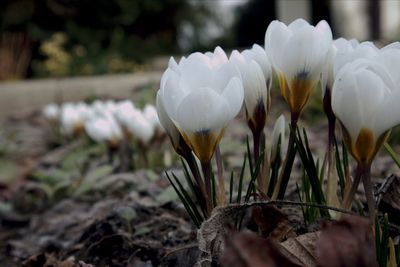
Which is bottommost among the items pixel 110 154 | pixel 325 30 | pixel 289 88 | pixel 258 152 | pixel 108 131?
pixel 110 154

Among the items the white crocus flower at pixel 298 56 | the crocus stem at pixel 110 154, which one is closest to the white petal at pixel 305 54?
the white crocus flower at pixel 298 56

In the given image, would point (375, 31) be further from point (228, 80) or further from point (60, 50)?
point (228, 80)

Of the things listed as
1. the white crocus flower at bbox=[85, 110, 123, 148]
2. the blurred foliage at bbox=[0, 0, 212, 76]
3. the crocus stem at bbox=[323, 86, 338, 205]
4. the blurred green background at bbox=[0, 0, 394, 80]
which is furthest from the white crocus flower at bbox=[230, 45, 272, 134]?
the blurred foliage at bbox=[0, 0, 212, 76]

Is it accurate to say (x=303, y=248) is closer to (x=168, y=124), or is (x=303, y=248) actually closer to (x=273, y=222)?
(x=273, y=222)

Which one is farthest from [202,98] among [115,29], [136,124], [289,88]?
[115,29]

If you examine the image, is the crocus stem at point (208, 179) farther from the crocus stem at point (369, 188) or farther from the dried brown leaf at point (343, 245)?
the dried brown leaf at point (343, 245)

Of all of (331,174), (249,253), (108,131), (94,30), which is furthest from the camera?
(94,30)

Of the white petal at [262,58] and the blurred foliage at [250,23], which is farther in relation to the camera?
the blurred foliage at [250,23]

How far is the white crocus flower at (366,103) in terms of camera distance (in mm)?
1018

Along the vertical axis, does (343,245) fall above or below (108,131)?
above

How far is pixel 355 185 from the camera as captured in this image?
119 centimetres

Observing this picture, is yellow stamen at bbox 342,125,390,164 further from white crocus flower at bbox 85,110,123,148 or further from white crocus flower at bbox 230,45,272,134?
white crocus flower at bbox 85,110,123,148

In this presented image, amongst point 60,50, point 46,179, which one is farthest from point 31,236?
point 60,50

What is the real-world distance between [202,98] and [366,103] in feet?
0.88
